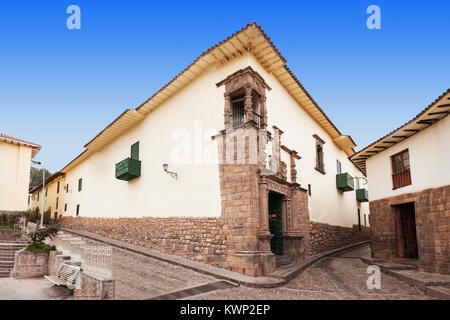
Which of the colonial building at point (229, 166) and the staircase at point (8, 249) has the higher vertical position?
the colonial building at point (229, 166)

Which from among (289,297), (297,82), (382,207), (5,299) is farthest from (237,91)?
(5,299)

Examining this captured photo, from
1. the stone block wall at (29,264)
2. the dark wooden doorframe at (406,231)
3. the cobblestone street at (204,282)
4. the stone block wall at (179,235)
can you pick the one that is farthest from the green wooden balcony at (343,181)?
the stone block wall at (29,264)

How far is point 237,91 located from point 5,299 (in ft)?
26.8

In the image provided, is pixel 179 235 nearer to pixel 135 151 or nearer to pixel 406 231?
pixel 135 151

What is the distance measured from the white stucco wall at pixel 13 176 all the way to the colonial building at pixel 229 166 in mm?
5758

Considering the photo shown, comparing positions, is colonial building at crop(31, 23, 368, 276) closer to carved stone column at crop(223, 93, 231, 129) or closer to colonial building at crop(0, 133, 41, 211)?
carved stone column at crop(223, 93, 231, 129)

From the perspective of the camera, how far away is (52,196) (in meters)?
26.2

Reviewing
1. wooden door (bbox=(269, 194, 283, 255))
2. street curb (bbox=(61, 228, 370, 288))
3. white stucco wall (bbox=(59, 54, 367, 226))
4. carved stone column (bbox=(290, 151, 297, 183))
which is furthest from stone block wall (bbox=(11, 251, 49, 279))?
carved stone column (bbox=(290, 151, 297, 183))

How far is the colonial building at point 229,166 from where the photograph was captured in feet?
29.9

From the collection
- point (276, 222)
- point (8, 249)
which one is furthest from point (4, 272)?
point (276, 222)

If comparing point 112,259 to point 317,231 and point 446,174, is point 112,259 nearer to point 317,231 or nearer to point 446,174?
point 317,231

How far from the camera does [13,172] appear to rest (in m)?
18.5

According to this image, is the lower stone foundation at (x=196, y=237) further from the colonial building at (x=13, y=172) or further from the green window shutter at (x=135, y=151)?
the colonial building at (x=13, y=172)
